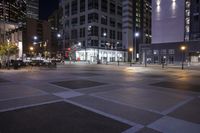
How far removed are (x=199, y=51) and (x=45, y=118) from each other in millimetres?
60865

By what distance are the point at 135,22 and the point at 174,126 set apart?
10367cm

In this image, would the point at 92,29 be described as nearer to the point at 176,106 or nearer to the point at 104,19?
the point at 104,19

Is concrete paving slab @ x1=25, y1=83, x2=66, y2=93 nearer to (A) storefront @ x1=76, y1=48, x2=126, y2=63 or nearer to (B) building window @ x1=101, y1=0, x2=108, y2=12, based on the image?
(A) storefront @ x1=76, y1=48, x2=126, y2=63

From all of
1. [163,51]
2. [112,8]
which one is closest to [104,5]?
[112,8]

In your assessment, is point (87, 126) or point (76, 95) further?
point (76, 95)

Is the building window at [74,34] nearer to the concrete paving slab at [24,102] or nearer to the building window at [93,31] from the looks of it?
the building window at [93,31]

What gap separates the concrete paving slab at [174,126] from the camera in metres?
4.95

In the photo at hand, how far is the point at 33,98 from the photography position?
849 cm

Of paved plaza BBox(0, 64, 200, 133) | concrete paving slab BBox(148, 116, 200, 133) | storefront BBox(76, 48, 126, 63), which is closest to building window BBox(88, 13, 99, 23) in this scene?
storefront BBox(76, 48, 126, 63)

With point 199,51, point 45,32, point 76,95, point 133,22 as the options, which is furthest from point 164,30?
point 45,32

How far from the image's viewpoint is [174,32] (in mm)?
65062

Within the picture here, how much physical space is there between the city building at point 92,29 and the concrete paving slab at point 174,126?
66612 mm

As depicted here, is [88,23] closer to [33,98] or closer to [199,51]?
[199,51]

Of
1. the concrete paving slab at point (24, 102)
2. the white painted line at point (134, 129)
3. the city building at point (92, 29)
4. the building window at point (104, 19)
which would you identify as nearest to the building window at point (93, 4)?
the city building at point (92, 29)
